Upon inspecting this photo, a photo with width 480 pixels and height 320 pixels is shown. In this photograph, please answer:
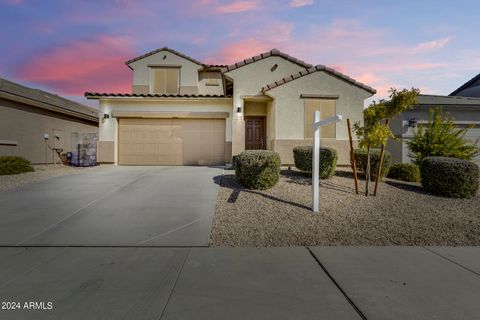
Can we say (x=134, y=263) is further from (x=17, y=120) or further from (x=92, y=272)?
(x=17, y=120)

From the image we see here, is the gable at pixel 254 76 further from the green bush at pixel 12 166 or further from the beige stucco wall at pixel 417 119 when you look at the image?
the green bush at pixel 12 166

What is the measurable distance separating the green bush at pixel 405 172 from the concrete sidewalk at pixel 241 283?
4.88 meters

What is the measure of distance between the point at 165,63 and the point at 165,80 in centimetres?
117

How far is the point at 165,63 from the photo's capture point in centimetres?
1712

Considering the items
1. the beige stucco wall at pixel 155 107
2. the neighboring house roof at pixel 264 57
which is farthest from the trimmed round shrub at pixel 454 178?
the beige stucco wall at pixel 155 107

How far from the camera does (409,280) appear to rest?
314 cm

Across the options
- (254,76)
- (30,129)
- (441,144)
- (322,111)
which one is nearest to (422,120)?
(441,144)

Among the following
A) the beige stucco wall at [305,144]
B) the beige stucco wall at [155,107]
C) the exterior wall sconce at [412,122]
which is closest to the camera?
the beige stucco wall at [305,144]

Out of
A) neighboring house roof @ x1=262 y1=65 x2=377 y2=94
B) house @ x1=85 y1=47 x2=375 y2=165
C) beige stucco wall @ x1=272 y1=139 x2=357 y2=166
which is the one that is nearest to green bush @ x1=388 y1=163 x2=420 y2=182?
beige stucco wall @ x1=272 y1=139 x2=357 y2=166

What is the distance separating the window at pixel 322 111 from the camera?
1055 centimetres

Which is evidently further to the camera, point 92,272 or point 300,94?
point 300,94

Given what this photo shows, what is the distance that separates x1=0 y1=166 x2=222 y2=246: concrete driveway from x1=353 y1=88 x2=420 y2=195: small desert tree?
15.2 ft

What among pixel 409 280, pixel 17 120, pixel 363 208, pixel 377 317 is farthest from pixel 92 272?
pixel 17 120

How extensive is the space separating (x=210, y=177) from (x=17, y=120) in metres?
11.6
